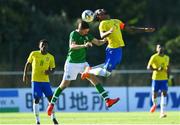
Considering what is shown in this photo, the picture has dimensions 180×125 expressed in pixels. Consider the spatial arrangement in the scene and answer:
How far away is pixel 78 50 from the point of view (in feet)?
68.1

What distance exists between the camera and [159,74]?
92.4 ft

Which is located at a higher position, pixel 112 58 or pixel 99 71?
pixel 112 58

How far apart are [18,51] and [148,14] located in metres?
25.0

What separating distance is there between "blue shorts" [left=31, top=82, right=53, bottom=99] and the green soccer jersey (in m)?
1.74

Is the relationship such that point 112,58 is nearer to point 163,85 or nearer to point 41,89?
point 41,89

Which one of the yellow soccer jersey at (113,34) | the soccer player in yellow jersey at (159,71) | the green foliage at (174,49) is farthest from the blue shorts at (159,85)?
the green foliage at (174,49)

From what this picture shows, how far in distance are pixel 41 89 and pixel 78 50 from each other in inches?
86.4

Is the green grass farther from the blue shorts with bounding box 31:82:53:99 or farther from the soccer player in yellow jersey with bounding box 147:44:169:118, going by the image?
the soccer player in yellow jersey with bounding box 147:44:169:118

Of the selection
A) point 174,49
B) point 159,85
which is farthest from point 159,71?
point 174,49

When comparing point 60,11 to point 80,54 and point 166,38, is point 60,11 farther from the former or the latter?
point 80,54

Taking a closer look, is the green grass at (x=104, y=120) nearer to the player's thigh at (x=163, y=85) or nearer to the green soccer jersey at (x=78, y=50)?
the player's thigh at (x=163, y=85)

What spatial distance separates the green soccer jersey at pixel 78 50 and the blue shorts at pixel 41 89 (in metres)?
1.74

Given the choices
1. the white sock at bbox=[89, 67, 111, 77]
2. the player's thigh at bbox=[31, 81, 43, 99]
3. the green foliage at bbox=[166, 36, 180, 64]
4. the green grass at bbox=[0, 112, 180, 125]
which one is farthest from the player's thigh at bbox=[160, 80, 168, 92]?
the green foliage at bbox=[166, 36, 180, 64]

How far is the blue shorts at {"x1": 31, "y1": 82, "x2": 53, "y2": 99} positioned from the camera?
22.0 m
